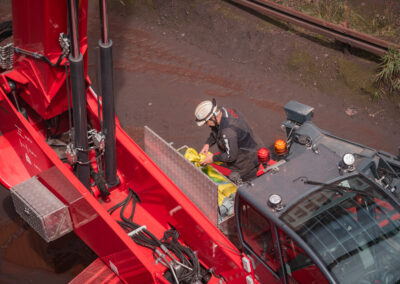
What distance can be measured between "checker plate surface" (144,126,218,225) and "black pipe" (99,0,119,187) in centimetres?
66

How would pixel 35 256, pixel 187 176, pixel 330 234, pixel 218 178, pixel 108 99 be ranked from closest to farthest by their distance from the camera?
1. pixel 330 234
2. pixel 108 99
3. pixel 187 176
4. pixel 218 178
5. pixel 35 256

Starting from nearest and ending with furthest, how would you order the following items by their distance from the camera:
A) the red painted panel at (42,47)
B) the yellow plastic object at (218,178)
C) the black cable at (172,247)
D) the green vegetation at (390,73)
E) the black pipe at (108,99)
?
1. the black pipe at (108,99)
2. the red painted panel at (42,47)
3. the black cable at (172,247)
4. the yellow plastic object at (218,178)
5. the green vegetation at (390,73)

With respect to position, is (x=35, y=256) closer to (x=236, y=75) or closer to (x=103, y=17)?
(x=103, y=17)

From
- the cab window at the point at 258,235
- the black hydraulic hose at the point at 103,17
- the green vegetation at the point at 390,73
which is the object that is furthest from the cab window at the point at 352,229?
the green vegetation at the point at 390,73

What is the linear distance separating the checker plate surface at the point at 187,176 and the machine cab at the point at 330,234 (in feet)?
2.59

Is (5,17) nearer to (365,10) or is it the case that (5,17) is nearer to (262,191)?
(365,10)

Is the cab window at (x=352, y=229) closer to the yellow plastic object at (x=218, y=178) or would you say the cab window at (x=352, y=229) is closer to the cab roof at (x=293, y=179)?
the cab roof at (x=293, y=179)

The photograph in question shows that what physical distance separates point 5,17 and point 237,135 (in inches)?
305

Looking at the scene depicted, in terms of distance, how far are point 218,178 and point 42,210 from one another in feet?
7.18

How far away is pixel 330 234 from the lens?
456 centimetres

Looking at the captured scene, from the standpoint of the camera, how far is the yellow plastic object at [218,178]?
20.5 ft

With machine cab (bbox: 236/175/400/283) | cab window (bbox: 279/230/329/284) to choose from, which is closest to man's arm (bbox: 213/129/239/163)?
machine cab (bbox: 236/175/400/283)

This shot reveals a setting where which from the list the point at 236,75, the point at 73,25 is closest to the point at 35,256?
the point at 73,25

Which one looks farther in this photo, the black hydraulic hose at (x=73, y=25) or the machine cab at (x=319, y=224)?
the black hydraulic hose at (x=73, y=25)
